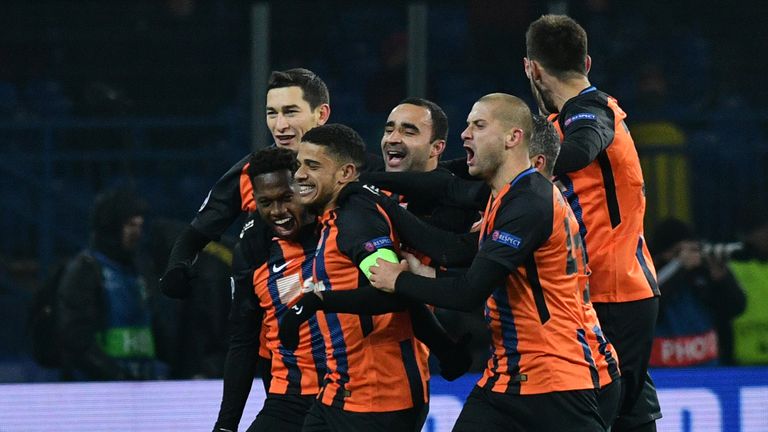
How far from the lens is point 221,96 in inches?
298

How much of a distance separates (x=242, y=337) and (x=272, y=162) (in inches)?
25.9

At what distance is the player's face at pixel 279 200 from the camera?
429 cm

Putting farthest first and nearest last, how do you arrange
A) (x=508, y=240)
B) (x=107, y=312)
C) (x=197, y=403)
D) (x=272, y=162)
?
(x=107, y=312)
(x=197, y=403)
(x=272, y=162)
(x=508, y=240)

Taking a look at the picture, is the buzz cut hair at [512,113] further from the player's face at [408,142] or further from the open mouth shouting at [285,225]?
the open mouth shouting at [285,225]

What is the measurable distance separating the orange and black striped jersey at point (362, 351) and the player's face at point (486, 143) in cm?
35

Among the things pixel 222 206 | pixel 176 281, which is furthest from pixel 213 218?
pixel 176 281

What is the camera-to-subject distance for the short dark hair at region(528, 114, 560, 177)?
3781 millimetres

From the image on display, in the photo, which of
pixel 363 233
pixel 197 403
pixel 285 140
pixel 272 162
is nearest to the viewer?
pixel 363 233

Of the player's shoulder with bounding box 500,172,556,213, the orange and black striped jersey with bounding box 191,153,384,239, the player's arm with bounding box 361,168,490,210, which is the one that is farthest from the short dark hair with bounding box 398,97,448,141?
the player's shoulder with bounding box 500,172,556,213

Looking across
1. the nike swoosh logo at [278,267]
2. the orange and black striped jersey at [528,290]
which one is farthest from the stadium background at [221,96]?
the orange and black striped jersey at [528,290]

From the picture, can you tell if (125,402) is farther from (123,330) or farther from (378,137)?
(378,137)

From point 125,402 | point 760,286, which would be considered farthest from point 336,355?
point 760,286

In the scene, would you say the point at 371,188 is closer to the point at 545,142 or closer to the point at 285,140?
the point at 545,142

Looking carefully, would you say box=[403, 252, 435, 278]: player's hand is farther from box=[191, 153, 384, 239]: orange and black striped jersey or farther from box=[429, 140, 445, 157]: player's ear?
box=[191, 153, 384, 239]: orange and black striped jersey
